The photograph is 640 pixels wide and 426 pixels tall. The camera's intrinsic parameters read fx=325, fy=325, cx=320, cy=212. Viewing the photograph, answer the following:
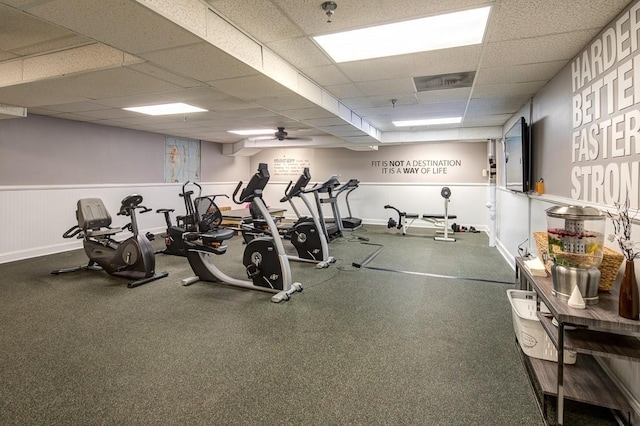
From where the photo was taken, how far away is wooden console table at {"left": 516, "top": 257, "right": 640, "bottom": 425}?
4.93 ft

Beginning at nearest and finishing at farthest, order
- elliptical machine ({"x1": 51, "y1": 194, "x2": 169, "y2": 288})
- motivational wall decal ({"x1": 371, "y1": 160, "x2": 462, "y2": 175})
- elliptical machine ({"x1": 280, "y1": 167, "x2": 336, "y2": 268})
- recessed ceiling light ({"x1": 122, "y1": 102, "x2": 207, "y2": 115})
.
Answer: elliptical machine ({"x1": 51, "y1": 194, "x2": 169, "y2": 288}) < recessed ceiling light ({"x1": 122, "y1": 102, "x2": 207, "y2": 115}) < elliptical machine ({"x1": 280, "y1": 167, "x2": 336, "y2": 268}) < motivational wall decal ({"x1": 371, "y1": 160, "x2": 462, "y2": 175})

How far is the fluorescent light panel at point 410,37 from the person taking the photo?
2297 mm

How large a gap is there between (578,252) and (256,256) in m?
3.03

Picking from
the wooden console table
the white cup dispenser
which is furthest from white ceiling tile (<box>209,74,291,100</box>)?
the wooden console table

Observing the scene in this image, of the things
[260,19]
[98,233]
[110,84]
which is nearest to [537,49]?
[260,19]

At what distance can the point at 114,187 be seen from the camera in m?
6.59

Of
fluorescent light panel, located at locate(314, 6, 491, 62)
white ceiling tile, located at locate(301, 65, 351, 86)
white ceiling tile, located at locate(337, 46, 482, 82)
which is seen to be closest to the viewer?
fluorescent light panel, located at locate(314, 6, 491, 62)

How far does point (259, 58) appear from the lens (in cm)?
274

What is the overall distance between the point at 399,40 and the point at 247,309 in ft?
9.35

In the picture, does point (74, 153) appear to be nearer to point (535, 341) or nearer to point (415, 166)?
point (535, 341)

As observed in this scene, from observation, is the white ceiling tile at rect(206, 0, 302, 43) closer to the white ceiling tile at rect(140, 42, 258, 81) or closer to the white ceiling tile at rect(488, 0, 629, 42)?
the white ceiling tile at rect(140, 42, 258, 81)

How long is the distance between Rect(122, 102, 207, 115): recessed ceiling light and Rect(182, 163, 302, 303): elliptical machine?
1927 millimetres

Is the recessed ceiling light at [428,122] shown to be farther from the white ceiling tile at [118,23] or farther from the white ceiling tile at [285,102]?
the white ceiling tile at [118,23]

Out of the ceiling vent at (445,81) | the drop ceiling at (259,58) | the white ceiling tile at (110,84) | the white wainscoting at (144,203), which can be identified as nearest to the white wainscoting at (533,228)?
the drop ceiling at (259,58)
